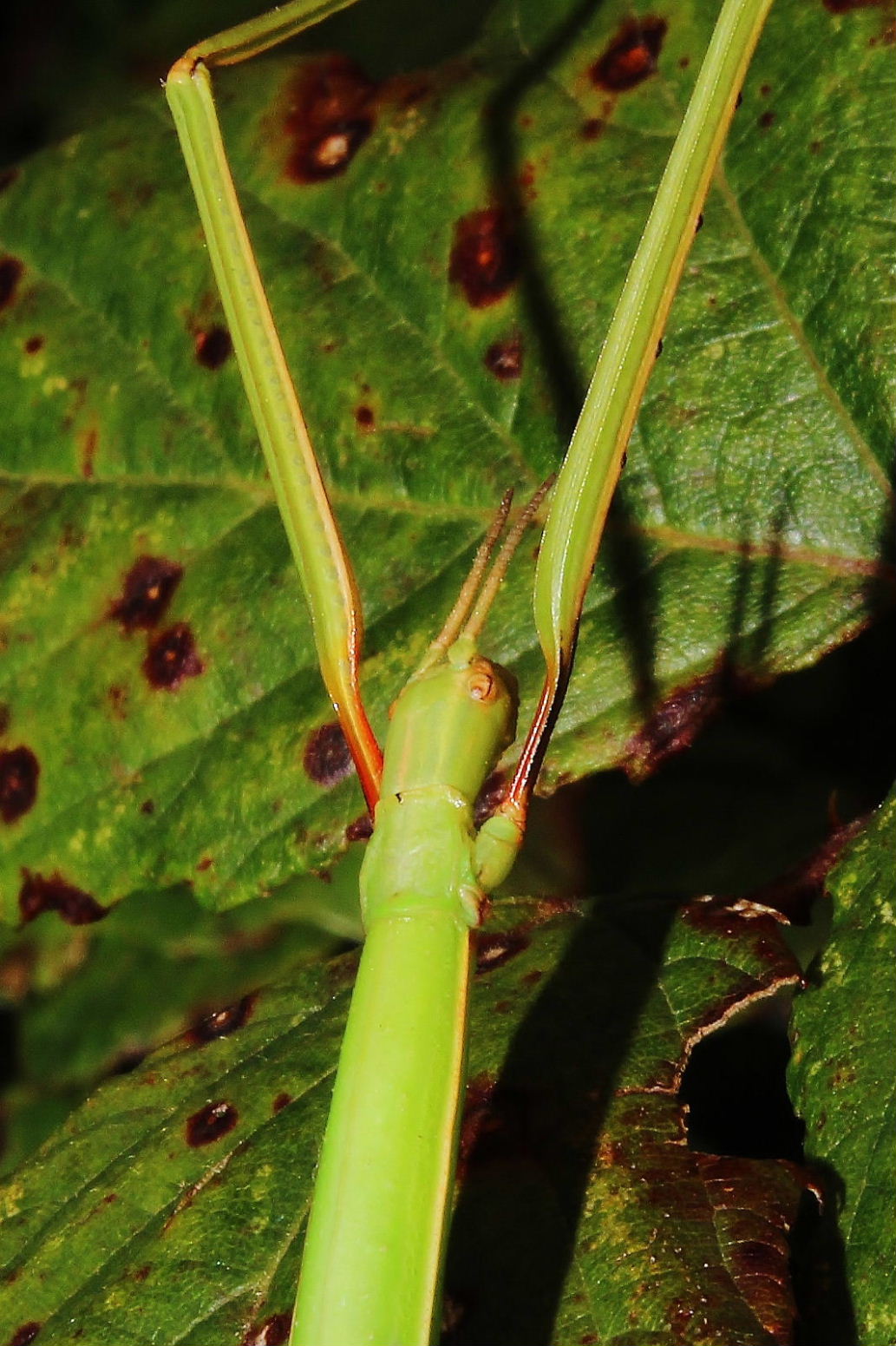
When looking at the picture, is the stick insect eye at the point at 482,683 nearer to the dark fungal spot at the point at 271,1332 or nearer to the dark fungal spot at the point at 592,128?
the dark fungal spot at the point at 271,1332

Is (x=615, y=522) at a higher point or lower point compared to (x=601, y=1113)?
higher

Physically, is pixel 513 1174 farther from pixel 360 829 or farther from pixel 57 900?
pixel 57 900

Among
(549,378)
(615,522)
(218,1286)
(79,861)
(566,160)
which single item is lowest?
(218,1286)

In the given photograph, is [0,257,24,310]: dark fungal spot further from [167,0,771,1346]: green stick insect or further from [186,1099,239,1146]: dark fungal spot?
[186,1099,239,1146]: dark fungal spot

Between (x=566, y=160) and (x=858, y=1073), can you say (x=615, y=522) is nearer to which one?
(x=566, y=160)

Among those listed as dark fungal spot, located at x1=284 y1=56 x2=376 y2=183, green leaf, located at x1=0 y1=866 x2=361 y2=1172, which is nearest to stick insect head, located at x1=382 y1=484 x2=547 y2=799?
dark fungal spot, located at x1=284 y1=56 x2=376 y2=183

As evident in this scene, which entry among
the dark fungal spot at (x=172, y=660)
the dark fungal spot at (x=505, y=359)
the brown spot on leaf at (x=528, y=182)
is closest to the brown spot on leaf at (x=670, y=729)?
the dark fungal spot at (x=505, y=359)

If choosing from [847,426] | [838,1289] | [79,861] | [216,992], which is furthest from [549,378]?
[216,992]

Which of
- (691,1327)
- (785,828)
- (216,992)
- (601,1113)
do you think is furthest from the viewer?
(216,992)
